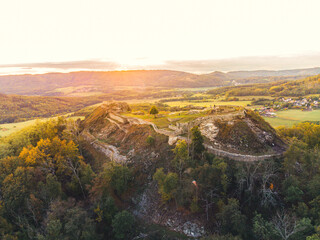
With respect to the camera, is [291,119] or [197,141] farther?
[291,119]

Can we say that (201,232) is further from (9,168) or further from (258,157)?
(9,168)

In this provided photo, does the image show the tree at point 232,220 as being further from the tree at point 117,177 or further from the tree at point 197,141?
the tree at point 117,177

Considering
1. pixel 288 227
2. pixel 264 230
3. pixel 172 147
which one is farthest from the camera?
pixel 172 147

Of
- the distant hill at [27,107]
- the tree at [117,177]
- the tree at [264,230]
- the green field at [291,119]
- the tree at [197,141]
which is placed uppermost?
the tree at [197,141]

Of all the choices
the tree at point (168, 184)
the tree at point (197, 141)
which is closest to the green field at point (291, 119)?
the tree at point (197, 141)

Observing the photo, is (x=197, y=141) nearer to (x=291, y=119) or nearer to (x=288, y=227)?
(x=288, y=227)

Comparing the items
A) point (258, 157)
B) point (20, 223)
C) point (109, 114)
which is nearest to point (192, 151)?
point (258, 157)

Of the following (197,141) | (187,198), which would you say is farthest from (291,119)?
(187,198)

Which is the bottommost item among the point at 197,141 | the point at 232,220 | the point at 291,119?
the point at 291,119

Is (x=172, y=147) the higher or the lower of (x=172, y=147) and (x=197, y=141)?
the lower

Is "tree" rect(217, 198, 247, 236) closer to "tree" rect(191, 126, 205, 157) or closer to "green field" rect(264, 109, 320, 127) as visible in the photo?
"tree" rect(191, 126, 205, 157)

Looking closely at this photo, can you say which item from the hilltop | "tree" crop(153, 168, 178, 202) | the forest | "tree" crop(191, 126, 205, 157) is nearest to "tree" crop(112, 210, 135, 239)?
the forest
